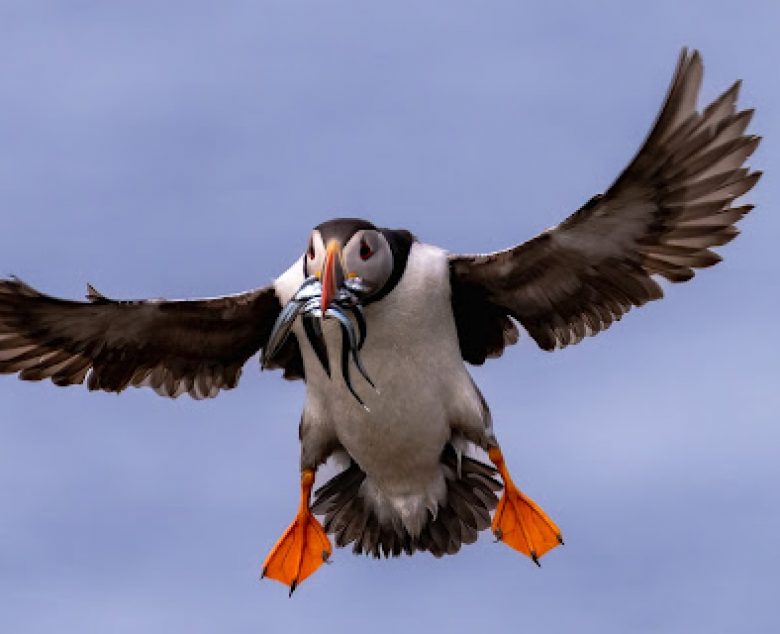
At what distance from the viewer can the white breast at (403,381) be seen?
1852cm

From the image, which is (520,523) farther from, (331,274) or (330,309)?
(331,274)

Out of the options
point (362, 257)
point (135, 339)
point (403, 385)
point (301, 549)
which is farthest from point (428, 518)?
point (135, 339)

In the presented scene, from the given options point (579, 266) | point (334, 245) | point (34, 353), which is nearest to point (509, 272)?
point (579, 266)

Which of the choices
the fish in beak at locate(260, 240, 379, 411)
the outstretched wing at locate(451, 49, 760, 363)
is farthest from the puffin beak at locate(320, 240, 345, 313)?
the outstretched wing at locate(451, 49, 760, 363)

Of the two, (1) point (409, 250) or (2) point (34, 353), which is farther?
(2) point (34, 353)

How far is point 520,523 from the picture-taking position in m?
19.6

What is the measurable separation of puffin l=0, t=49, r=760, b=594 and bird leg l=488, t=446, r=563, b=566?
0.04 feet

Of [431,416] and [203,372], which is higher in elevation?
[203,372]

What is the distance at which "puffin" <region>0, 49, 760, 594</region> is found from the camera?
17.9 meters

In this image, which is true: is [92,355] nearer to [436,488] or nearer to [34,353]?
[34,353]

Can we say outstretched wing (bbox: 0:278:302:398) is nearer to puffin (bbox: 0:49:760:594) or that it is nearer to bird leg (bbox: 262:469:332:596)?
puffin (bbox: 0:49:760:594)

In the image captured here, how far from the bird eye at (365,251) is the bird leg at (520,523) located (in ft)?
7.62

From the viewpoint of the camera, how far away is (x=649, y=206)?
1822 cm

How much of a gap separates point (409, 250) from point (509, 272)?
0.90 metres
